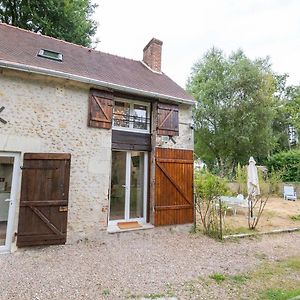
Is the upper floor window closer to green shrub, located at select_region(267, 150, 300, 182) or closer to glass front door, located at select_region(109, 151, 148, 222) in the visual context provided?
glass front door, located at select_region(109, 151, 148, 222)

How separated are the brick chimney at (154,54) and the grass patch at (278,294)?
833cm

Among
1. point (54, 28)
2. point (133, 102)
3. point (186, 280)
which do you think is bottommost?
point (186, 280)

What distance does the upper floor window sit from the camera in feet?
23.2

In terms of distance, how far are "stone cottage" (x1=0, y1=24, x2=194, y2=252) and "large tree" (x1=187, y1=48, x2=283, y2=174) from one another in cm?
1070

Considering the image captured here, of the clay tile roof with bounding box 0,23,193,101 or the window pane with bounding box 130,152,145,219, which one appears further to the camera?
the window pane with bounding box 130,152,145,219

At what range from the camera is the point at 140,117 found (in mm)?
7465

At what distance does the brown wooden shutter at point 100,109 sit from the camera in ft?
20.7

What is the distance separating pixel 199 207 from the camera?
757 centimetres

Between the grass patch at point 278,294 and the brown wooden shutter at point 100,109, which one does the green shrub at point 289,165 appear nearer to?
the grass patch at point 278,294

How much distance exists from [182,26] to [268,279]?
11.9 metres

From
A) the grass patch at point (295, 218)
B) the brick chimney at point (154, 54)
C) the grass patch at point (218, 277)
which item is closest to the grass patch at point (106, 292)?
the grass patch at point (218, 277)

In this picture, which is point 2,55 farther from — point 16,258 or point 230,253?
point 230,253

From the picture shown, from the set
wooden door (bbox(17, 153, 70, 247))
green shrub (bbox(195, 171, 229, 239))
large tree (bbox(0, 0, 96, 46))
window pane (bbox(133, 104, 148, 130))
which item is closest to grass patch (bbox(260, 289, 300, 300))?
green shrub (bbox(195, 171, 229, 239))

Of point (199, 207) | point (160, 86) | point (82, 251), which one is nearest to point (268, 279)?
point (199, 207)
